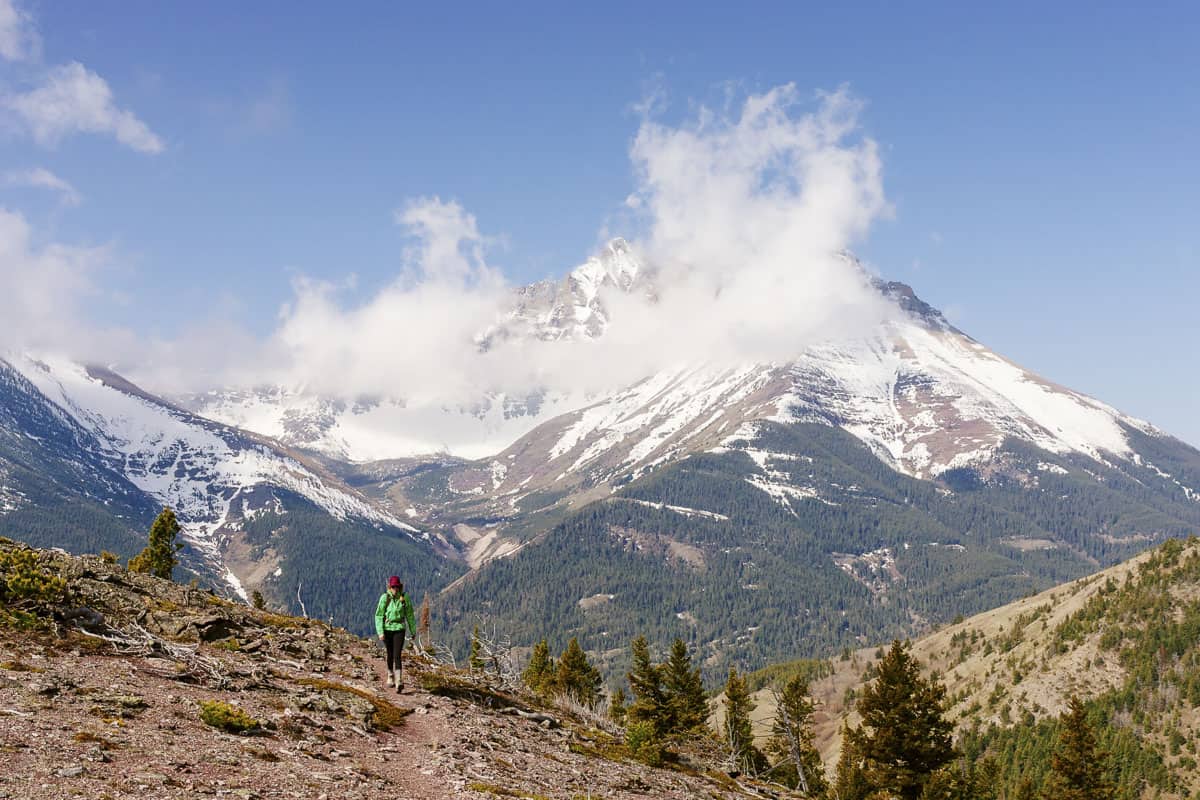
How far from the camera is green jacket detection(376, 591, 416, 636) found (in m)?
30.8

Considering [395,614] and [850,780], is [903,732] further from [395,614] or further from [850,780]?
[395,614]

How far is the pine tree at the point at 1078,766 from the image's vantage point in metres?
72.4

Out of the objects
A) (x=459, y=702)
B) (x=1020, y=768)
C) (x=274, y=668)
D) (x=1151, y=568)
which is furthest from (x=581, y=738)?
(x=1151, y=568)

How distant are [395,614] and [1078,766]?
236 feet

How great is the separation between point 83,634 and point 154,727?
9.42 m

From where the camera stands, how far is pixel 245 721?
75.8 ft

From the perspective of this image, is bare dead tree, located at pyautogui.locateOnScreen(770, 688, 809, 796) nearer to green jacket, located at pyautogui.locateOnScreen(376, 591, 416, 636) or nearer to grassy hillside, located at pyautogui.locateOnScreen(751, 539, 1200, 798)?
green jacket, located at pyautogui.locateOnScreen(376, 591, 416, 636)

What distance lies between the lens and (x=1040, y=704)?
161m

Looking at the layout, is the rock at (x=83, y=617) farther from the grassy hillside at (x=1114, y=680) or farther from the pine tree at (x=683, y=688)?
the grassy hillside at (x=1114, y=680)

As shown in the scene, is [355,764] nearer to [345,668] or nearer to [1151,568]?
[345,668]

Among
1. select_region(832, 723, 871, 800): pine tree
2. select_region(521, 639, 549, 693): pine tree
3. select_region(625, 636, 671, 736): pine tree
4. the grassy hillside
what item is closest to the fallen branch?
select_region(832, 723, 871, 800): pine tree

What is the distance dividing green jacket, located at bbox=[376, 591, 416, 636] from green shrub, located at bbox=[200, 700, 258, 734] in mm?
7494

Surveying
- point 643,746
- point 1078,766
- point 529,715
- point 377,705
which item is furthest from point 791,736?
point 377,705

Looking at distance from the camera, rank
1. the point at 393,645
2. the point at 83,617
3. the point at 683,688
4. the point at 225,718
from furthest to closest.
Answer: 1. the point at 683,688
2. the point at 393,645
3. the point at 83,617
4. the point at 225,718
